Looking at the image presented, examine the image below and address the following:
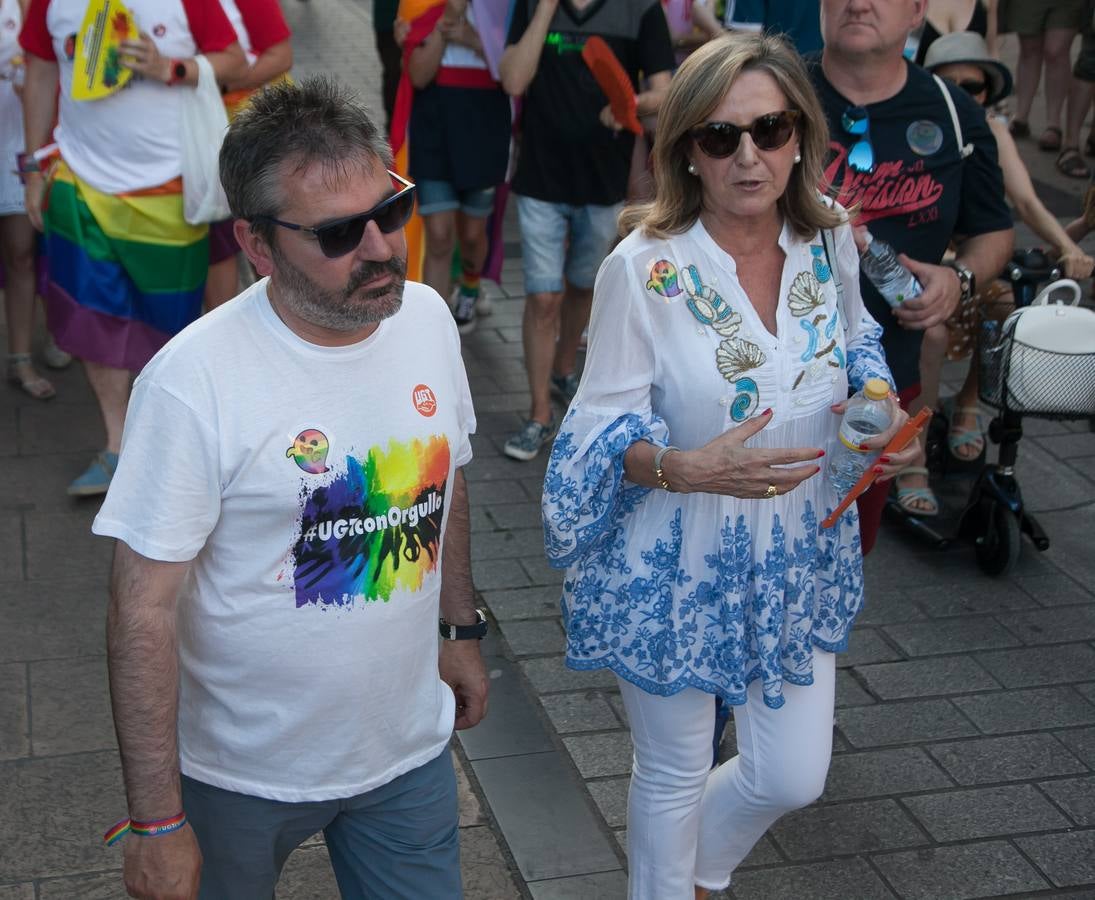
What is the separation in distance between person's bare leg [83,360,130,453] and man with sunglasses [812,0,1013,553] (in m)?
2.97

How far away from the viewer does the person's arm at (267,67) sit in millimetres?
5602

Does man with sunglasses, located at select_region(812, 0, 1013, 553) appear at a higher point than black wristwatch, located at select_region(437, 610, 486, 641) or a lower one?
higher

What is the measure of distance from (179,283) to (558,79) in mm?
1702

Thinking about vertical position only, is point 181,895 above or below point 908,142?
below

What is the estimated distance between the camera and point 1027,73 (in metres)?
11.2

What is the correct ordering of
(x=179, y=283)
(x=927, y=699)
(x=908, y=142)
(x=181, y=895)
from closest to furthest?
(x=181, y=895) < (x=908, y=142) < (x=927, y=699) < (x=179, y=283)

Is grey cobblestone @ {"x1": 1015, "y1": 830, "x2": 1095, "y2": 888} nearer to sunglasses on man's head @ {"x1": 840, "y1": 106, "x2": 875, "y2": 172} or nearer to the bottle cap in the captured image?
the bottle cap

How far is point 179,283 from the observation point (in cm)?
570

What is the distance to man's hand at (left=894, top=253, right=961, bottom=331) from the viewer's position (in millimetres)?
3914

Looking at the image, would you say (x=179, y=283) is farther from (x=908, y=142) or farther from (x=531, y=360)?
(x=908, y=142)

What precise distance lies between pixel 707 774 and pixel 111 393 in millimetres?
3357

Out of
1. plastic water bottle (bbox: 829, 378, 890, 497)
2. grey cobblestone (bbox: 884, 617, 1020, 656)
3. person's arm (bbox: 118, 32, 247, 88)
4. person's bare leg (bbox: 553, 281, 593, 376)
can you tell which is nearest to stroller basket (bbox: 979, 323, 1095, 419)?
grey cobblestone (bbox: 884, 617, 1020, 656)

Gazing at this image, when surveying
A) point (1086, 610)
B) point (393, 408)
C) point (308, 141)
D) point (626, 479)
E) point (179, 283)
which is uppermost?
point (308, 141)

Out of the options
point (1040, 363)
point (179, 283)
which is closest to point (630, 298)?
point (1040, 363)
